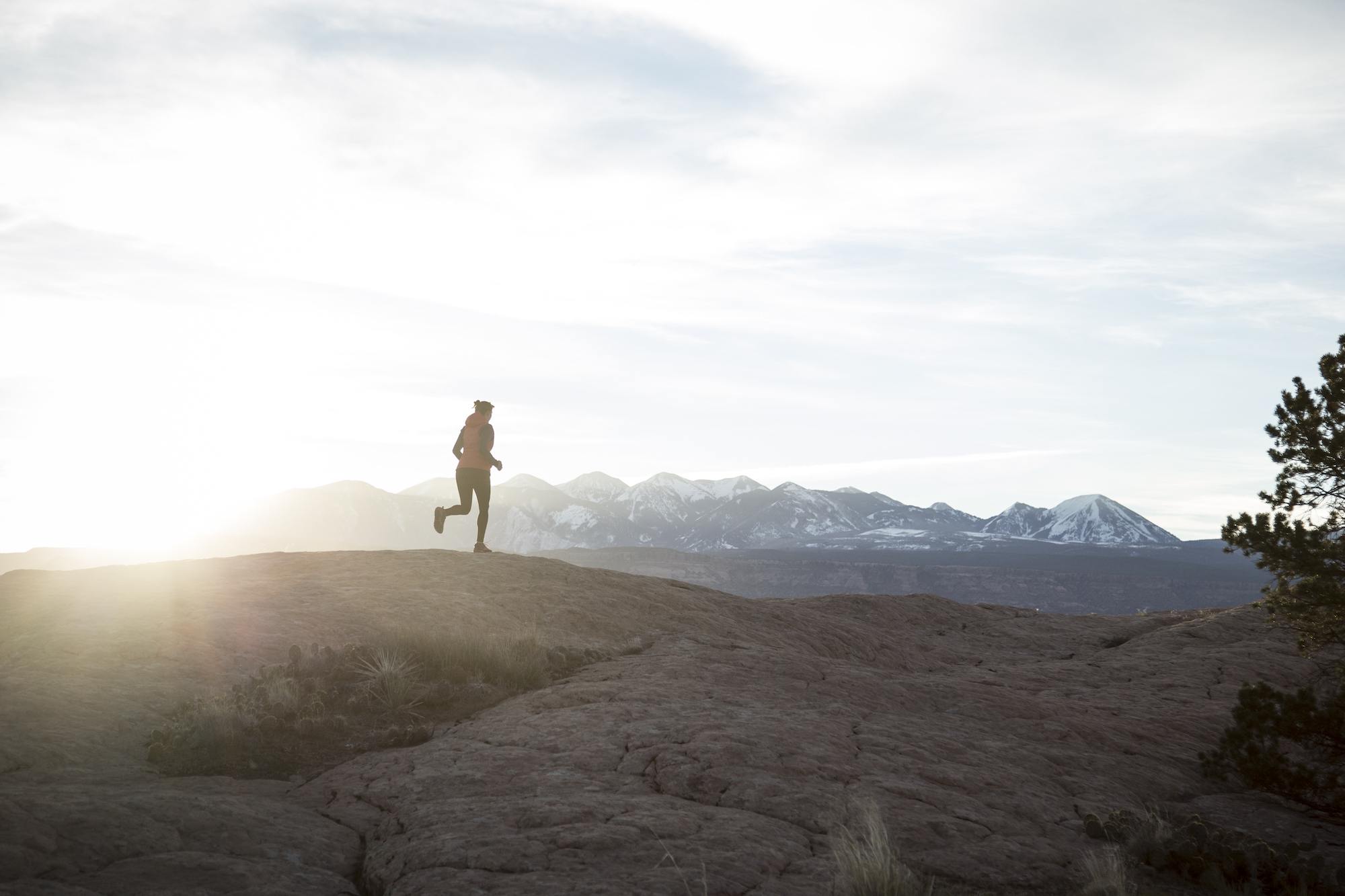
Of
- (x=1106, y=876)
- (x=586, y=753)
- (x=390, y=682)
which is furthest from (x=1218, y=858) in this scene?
(x=390, y=682)

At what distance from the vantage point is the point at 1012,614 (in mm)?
22359

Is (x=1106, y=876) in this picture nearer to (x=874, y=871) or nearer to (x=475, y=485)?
(x=874, y=871)

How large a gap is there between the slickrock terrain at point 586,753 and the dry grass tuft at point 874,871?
210 mm

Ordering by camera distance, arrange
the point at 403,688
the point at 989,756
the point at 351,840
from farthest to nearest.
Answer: the point at 403,688 < the point at 989,756 < the point at 351,840

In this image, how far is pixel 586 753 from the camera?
8.00m

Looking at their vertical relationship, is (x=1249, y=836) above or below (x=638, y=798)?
below

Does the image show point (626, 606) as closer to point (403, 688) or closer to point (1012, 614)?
point (403, 688)

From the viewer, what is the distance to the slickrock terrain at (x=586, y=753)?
5719 mm

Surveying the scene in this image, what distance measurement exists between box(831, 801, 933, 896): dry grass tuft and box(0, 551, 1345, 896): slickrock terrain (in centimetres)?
21

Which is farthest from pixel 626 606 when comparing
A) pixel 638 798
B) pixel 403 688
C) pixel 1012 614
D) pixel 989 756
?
pixel 1012 614

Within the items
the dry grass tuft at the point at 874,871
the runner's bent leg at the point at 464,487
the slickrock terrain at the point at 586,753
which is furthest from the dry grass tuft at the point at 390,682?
the runner's bent leg at the point at 464,487

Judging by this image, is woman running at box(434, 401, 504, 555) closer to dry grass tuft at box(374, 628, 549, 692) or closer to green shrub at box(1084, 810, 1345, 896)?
dry grass tuft at box(374, 628, 549, 692)

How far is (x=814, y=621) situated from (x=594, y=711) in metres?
8.38

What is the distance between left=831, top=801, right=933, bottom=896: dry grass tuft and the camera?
536 centimetres
